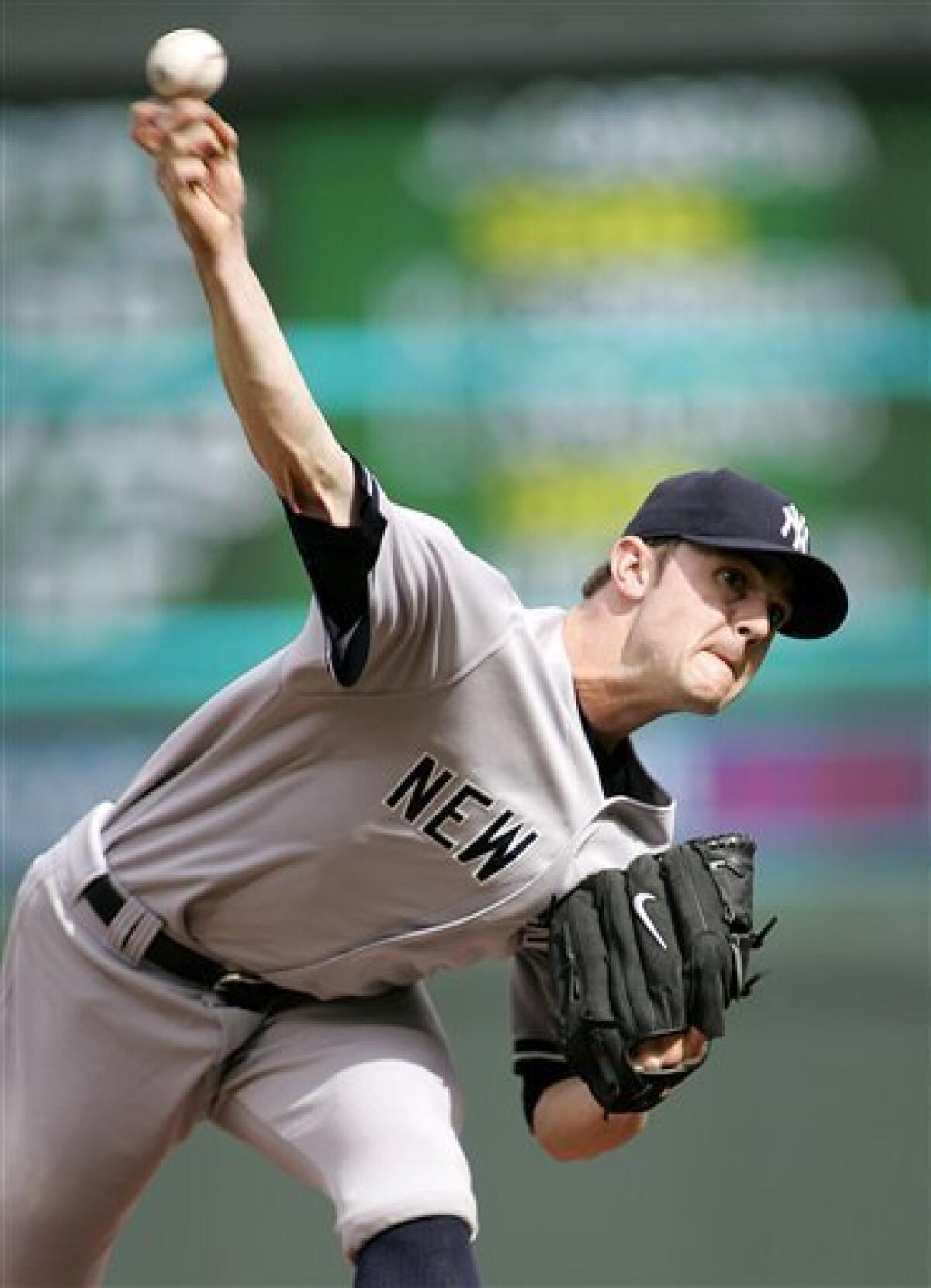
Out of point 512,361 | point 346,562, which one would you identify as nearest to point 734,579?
point 346,562

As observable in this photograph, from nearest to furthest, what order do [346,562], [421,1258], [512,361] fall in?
1. [346,562]
2. [421,1258]
3. [512,361]

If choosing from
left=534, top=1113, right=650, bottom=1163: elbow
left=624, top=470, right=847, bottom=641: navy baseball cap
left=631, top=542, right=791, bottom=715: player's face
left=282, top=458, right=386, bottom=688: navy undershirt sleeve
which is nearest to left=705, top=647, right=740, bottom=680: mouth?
left=631, top=542, right=791, bottom=715: player's face

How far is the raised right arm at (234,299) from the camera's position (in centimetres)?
246

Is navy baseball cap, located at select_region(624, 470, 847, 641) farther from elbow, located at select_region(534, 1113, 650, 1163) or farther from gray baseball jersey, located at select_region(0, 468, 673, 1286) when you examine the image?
elbow, located at select_region(534, 1113, 650, 1163)

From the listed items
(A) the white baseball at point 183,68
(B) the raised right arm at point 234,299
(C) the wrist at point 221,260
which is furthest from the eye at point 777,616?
(A) the white baseball at point 183,68

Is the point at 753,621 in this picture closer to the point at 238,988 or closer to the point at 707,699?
the point at 707,699

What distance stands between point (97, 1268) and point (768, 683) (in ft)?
9.04

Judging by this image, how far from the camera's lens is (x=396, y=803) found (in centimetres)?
284

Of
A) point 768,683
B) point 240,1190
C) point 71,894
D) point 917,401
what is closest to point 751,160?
point 917,401

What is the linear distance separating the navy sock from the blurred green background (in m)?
2.86

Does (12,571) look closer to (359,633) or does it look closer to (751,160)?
(751,160)

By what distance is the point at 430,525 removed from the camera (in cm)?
277

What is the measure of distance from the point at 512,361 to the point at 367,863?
303 centimetres

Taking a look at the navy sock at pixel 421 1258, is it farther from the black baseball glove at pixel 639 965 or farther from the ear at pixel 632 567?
the ear at pixel 632 567
